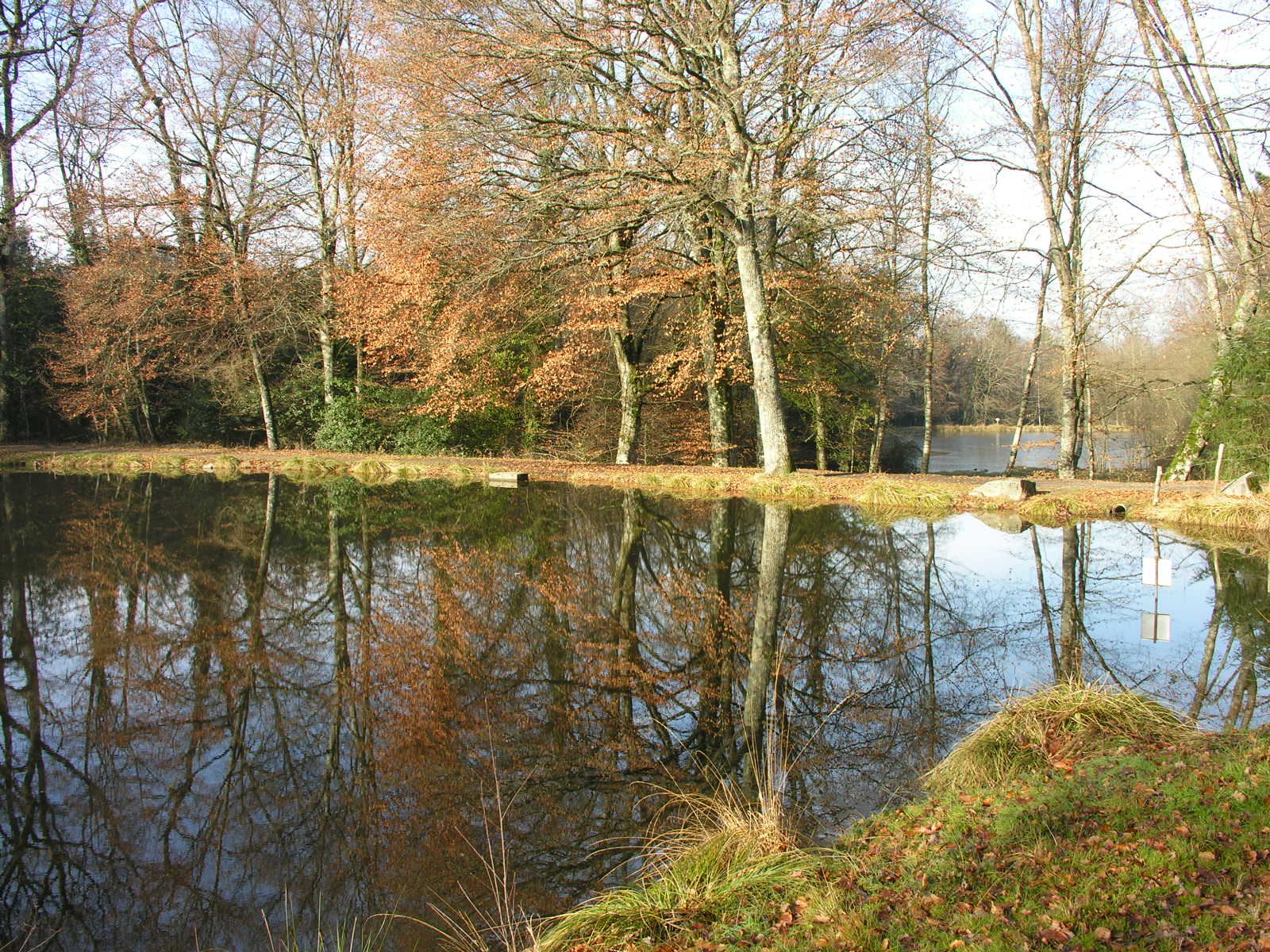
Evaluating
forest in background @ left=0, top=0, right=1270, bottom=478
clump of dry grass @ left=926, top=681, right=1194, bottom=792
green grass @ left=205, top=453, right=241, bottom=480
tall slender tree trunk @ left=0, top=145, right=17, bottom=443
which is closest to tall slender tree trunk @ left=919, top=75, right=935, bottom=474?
forest in background @ left=0, top=0, right=1270, bottom=478

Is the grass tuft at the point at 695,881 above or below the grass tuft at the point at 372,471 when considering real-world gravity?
below

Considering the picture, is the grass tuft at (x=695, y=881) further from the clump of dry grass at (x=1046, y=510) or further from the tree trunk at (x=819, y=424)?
the tree trunk at (x=819, y=424)

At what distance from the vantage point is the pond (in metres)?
3.66

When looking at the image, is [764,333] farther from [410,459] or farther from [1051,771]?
[1051,771]

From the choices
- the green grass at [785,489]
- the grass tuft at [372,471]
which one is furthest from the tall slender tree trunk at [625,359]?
the grass tuft at [372,471]

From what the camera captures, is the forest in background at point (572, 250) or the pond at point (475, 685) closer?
the pond at point (475, 685)

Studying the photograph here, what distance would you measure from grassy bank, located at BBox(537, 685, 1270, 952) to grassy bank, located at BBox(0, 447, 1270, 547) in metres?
9.13

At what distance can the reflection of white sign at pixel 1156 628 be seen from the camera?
21.0 feet

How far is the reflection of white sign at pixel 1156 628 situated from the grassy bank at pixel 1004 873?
222 centimetres

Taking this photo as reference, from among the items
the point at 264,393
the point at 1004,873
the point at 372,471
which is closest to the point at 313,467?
the point at 372,471

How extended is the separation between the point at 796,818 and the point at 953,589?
17.6 ft

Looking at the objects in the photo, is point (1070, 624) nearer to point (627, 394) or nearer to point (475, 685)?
point (475, 685)

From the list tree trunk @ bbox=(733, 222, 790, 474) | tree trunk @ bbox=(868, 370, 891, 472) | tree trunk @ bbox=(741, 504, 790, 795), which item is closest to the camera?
tree trunk @ bbox=(741, 504, 790, 795)

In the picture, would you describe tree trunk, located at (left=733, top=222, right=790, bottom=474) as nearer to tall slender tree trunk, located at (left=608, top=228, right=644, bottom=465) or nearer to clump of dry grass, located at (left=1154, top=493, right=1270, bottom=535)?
tall slender tree trunk, located at (left=608, top=228, right=644, bottom=465)
